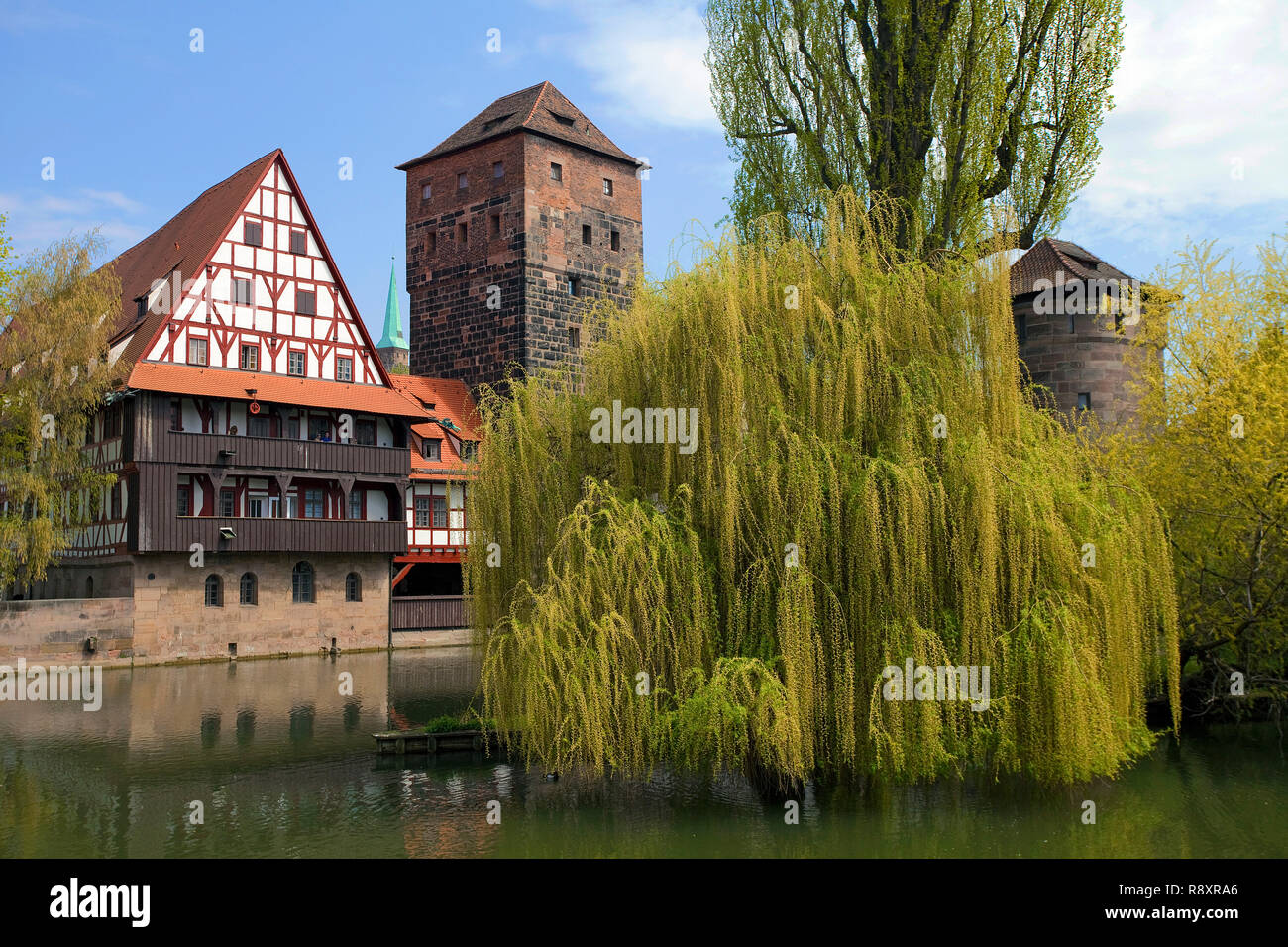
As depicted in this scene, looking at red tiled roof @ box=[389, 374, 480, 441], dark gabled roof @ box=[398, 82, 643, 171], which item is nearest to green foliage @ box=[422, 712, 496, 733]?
red tiled roof @ box=[389, 374, 480, 441]

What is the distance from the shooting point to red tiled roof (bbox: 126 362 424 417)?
104 ft

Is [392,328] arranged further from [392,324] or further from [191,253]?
[191,253]

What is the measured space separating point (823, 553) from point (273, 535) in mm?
24430

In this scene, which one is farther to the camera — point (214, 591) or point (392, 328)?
point (392, 328)

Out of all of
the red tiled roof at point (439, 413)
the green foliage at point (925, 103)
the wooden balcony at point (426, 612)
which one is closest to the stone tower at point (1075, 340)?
the green foliage at point (925, 103)

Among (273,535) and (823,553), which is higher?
(273,535)

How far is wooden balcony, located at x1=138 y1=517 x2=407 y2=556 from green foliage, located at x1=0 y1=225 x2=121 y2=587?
8.34ft

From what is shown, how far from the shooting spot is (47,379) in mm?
30125

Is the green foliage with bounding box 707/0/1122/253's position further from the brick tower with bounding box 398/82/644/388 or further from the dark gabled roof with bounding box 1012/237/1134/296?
the brick tower with bounding box 398/82/644/388

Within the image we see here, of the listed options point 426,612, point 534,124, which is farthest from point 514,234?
point 426,612
